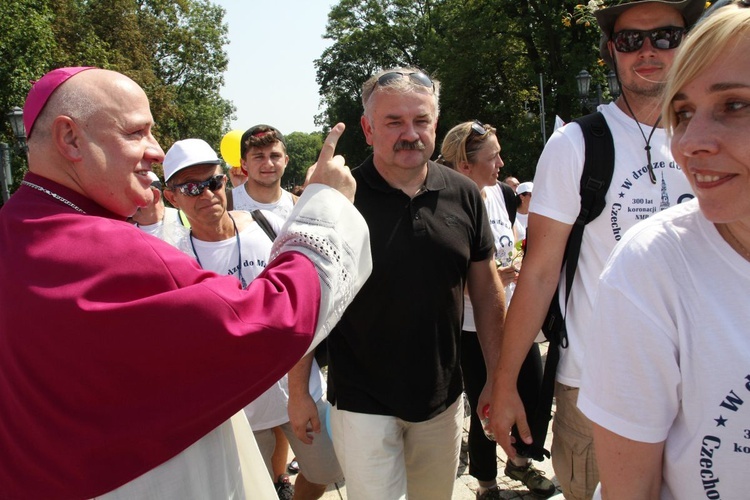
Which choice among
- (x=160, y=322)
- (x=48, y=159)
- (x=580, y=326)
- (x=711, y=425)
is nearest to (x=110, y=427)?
Answer: (x=160, y=322)

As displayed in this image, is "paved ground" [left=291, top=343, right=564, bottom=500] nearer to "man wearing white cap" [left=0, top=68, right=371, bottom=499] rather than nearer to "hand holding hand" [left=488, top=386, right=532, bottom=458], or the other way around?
"hand holding hand" [left=488, top=386, right=532, bottom=458]

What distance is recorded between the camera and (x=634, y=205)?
7.11 ft

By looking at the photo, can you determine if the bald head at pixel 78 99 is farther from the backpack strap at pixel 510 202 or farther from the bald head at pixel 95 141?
the backpack strap at pixel 510 202

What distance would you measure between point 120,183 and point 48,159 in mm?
180

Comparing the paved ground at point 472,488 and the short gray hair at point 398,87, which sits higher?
the short gray hair at point 398,87

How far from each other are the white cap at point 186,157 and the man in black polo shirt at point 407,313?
1.18 meters

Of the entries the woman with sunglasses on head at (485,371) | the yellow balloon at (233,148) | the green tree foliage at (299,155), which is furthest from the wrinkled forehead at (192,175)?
the green tree foliage at (299,155)

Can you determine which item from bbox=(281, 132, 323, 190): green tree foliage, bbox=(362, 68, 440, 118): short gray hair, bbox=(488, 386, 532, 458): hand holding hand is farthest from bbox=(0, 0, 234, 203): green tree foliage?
bbox=(281, 132, 323, 190): green tree foliage

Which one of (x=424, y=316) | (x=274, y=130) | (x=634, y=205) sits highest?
(x=274, y=130)

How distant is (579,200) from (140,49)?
27004mm

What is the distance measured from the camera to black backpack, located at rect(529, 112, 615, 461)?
2.18 m

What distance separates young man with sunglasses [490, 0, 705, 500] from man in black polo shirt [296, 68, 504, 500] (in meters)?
0.40

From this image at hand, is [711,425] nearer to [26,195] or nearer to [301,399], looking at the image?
[26,195]

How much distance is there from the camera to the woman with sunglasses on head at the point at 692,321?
1198mm
